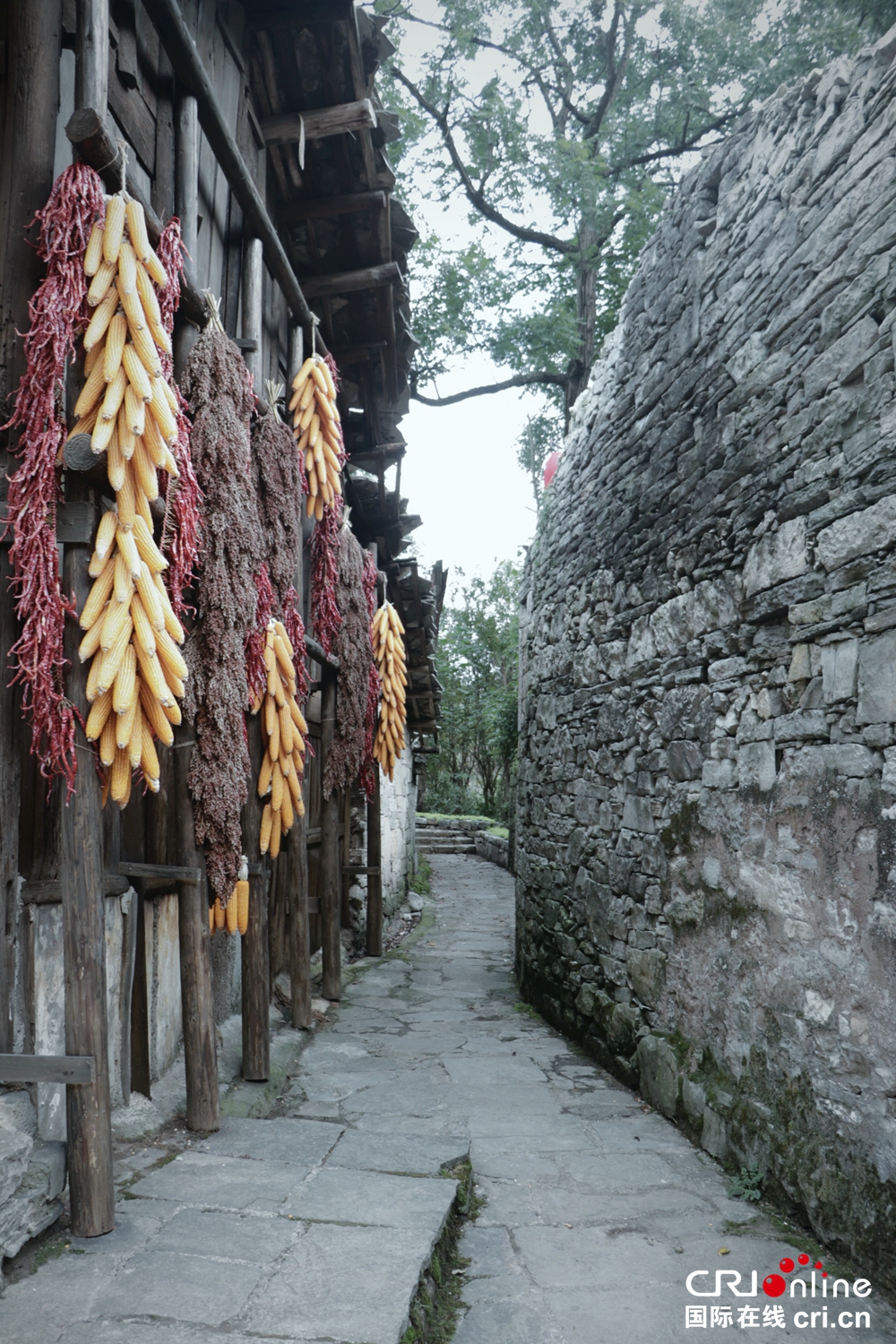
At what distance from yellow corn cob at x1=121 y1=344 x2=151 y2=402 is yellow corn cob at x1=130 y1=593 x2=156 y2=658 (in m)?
0.56

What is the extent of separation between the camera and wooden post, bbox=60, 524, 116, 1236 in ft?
7.58

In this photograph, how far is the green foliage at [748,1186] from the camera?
3146mm

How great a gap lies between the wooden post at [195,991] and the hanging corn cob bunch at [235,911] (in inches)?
10.1

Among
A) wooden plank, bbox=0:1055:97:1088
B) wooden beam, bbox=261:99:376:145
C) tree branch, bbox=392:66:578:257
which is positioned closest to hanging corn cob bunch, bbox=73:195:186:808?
wooden plank, bbox=0:1055:97:1088

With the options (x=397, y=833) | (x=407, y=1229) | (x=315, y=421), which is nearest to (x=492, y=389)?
(x=397, y=833)

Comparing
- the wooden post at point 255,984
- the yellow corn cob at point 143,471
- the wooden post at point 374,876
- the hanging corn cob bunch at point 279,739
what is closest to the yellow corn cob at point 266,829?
the hanging corn cob bunch at point 279,739

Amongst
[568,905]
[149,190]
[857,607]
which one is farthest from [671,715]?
[149,190]

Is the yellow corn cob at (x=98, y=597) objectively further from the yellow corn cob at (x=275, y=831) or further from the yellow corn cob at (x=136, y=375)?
the yellow corn cob at (x=275, y=831)

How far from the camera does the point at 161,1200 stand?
257 centimetres

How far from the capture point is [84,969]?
2365 millimetres

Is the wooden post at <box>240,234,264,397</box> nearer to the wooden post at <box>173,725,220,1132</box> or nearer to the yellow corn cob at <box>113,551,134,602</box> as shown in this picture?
the yellow corn cob at <box>113,551,134,602</box>

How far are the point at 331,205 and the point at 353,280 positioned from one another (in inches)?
21.4

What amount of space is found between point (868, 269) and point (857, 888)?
2.04 meters

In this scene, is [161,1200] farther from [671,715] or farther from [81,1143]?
[671,715]
